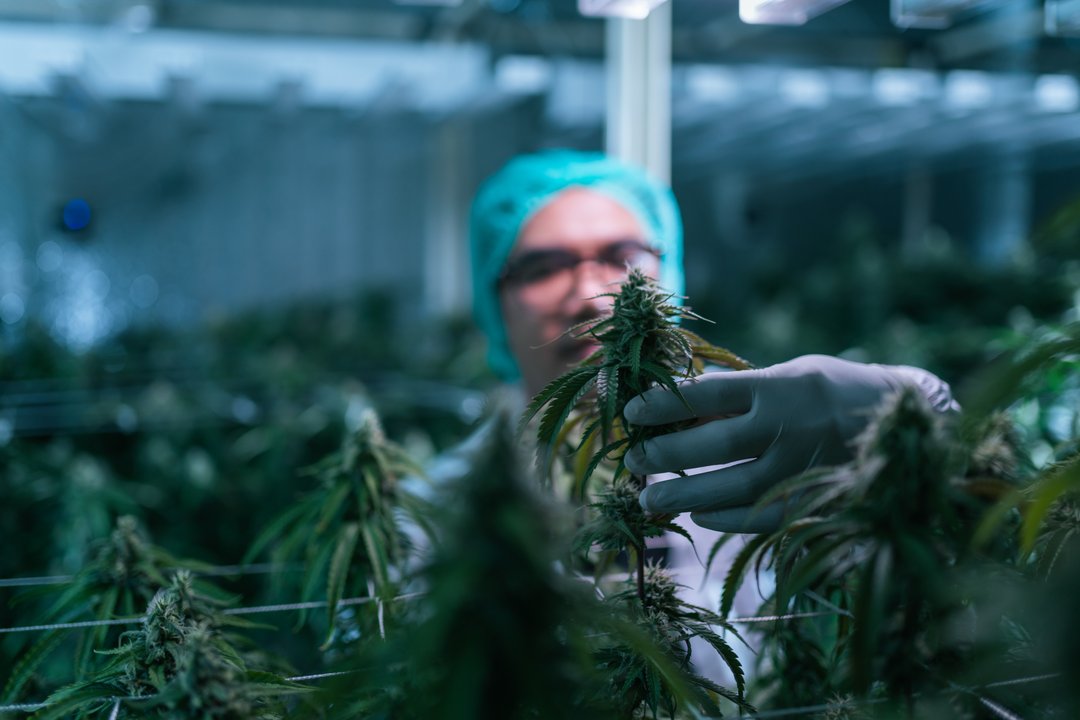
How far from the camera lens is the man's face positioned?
121cm

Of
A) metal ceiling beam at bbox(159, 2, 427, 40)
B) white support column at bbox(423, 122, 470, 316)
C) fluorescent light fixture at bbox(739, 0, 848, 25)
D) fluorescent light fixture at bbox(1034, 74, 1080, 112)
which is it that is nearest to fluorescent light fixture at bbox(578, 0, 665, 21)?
fluorescent light fixture at bbox(739, 0, 848, 25)

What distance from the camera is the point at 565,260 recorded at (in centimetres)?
124

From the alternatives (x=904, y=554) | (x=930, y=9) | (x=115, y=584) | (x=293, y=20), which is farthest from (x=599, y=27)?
(x=904, y=554)

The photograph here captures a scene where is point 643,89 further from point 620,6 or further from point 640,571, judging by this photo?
point 640,571

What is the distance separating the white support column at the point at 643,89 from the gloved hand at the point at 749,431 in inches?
51.7

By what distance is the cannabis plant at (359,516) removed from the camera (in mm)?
669

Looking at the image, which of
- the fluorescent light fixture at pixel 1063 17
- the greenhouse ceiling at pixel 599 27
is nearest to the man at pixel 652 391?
the greenhouse ceiling at pixel 599 27

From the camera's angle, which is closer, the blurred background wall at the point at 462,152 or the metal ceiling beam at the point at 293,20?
the blurred background wall at the point at 462,152

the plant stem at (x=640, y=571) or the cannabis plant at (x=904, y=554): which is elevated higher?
the cannabis plant at (x=904, y=554)

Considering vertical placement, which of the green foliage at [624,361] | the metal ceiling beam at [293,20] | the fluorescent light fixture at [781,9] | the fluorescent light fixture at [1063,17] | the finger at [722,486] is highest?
the metal ceiling beam at [293,20]

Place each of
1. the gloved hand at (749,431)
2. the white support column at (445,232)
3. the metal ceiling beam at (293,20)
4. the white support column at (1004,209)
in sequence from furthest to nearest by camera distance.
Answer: the white support column at (445,232)
the white support column at (1004,209)
the metal ceiling beam at (293,20)
the gloved hand at (749,431)

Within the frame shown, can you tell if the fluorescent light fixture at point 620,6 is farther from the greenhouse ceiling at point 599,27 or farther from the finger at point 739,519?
the greenhouse ceiling at point 599,27

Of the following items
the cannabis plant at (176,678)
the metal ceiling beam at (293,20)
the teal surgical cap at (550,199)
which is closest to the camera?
the cannabis plant at (176,678)

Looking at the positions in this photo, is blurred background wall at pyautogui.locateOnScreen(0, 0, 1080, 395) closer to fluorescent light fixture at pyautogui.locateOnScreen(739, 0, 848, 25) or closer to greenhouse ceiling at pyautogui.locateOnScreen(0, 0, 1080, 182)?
greenhouse ceiling at pyautogui.locateOnScreen(0, 0, 1080, 182)
